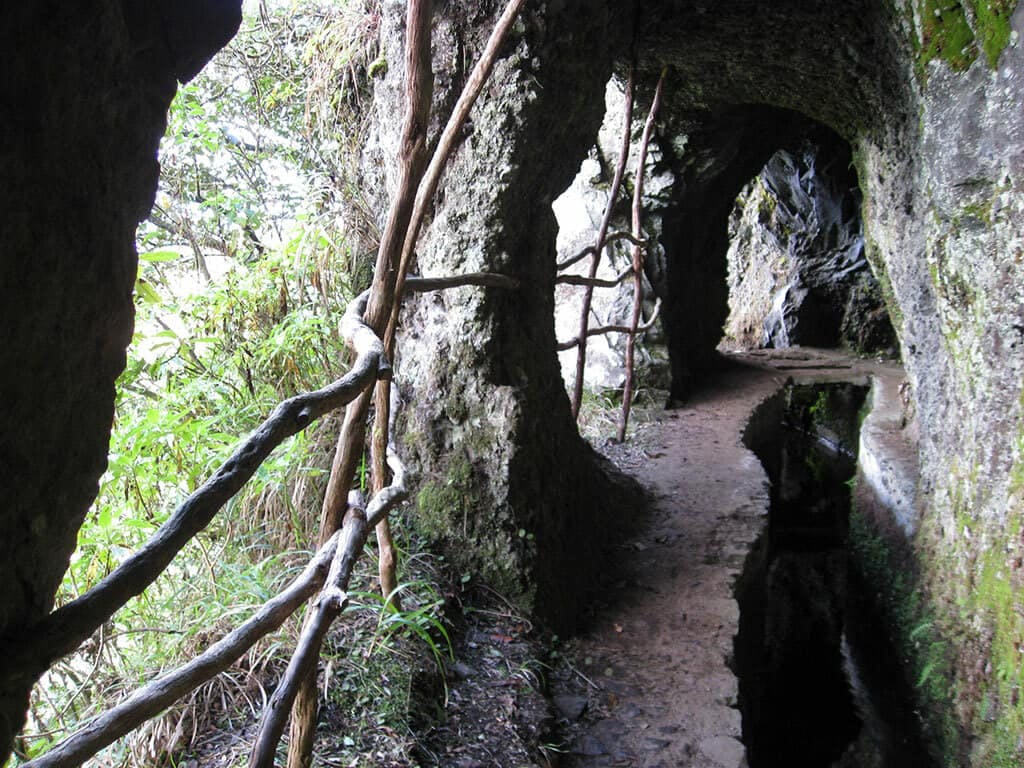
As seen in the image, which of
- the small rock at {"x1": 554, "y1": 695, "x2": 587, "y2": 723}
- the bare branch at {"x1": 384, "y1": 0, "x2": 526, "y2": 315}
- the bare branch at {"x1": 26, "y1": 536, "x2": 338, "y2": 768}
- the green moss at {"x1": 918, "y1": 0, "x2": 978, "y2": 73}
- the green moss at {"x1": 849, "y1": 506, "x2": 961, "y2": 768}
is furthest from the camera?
the green moss at {"x1": 849, "y1": 506, "x2": 961, "y2": 768}

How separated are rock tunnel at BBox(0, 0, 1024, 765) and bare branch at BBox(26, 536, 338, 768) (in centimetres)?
12

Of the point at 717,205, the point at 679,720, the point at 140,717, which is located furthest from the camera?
the point at 717,205

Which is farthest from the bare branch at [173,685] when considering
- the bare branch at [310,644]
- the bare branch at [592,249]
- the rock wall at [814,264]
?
the rock wall at [814,264]

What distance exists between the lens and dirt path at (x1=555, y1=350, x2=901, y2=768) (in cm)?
271

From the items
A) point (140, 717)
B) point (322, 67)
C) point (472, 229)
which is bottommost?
point (140, 717)

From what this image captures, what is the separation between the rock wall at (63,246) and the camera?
2.60 feet

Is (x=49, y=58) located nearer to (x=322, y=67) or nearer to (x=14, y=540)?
(x=14, y=540)

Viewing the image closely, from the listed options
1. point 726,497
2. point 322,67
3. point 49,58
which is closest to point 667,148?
point 726,497

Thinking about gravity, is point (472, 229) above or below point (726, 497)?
above

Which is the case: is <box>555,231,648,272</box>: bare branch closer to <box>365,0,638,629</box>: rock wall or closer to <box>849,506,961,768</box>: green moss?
<box>365,0,638,629</box>: rock wall

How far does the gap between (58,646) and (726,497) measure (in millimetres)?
4425

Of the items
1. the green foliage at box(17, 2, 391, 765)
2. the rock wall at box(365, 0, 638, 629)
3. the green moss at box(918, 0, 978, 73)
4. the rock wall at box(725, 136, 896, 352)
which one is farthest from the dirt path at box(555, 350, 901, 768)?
the rock wall at box(725, 136, 896, 352)

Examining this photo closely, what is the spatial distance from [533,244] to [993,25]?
6.93 feet

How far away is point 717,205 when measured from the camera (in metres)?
8.20
